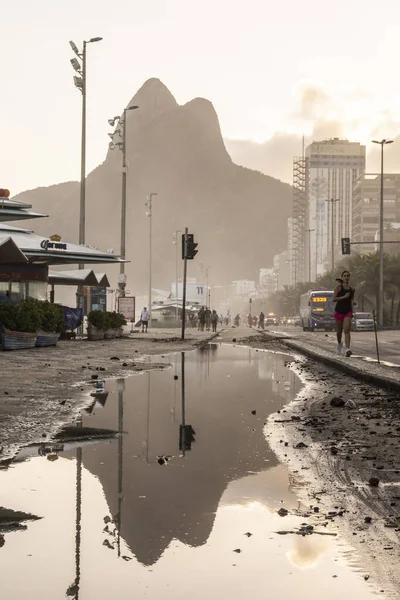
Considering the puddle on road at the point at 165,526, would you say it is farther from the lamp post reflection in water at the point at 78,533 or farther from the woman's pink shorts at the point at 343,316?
the woman's pink shorts at the point at 343,316

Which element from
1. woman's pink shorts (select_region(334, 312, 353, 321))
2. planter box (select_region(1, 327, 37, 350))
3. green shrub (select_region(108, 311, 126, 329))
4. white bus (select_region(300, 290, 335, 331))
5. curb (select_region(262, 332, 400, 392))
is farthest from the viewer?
white bus (select_region(300, 290, 335, 331))

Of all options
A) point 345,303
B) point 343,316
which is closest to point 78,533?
point 345,303

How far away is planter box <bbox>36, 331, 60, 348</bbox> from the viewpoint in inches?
1007

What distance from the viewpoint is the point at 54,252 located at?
1115 inches

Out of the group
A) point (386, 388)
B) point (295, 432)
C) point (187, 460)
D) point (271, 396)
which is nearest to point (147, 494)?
point (187, 460)

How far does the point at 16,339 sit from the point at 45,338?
8.43ft

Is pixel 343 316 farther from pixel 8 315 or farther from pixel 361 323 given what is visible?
pixel 361 323

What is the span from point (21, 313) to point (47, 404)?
13.5 meters

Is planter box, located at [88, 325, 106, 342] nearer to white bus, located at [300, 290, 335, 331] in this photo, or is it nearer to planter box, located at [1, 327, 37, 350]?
planter box, located at [1, 327, 37, 350]

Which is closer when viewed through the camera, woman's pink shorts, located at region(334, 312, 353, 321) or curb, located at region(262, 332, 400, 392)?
curb, located at region(262, 332, 400, 392)

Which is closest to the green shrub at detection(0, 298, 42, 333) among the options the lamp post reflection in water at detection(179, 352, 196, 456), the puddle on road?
the lamp post reflection in water at detection(179, 352, 196, 456)

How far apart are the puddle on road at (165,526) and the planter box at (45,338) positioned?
17.6 metres

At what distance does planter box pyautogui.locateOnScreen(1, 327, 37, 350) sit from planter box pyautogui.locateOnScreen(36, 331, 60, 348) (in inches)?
34.5

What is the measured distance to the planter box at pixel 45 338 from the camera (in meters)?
25.6
